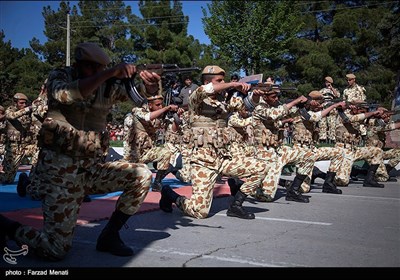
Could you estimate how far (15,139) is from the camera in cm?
992

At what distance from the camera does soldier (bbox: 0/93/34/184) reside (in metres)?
9.85

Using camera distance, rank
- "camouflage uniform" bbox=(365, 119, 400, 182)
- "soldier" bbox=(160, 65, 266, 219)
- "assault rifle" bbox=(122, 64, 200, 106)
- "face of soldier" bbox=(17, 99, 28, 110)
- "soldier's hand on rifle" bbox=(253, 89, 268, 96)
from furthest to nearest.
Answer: "camouflage uniform" bbox=(365, 119, 400, 182) → "face of soldier" bbox=(17, 99, 28, 110) → "soldier's hand on rifle" bbox=(253, 89, 268, 96) → "soldier" bbox=(160, 65, 266, 219) → "assault rifle" bbox=(122, 64, 200, 106)

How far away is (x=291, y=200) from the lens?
8.54m

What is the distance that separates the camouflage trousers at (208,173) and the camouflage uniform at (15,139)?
4962mm

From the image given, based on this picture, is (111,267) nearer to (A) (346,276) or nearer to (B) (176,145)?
(A) (346,276)

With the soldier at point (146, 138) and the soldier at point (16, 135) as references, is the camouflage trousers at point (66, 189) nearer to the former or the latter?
the soldier at point (146, 138)

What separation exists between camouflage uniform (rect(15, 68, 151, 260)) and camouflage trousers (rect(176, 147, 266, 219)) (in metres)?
1.91

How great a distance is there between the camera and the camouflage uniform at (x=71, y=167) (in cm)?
407

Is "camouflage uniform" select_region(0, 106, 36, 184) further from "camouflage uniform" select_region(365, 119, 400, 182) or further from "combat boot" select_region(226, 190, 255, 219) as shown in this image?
"camouflage uniform" select_region(365, 119, 400, 182)

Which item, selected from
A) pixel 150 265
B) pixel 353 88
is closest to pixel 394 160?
pixel 353 88

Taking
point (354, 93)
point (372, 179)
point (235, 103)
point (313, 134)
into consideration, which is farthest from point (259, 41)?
point (235, 103)

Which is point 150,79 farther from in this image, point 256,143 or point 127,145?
point 127,145

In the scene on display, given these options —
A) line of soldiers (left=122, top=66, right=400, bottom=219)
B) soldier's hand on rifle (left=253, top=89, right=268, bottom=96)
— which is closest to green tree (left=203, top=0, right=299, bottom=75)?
line of soldiers (left=122, top=66, right=400, bottom=219)

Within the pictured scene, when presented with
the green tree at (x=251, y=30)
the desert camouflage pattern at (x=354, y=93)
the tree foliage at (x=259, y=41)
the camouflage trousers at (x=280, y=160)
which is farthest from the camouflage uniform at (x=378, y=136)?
the green tree at (x=251, y=30)
